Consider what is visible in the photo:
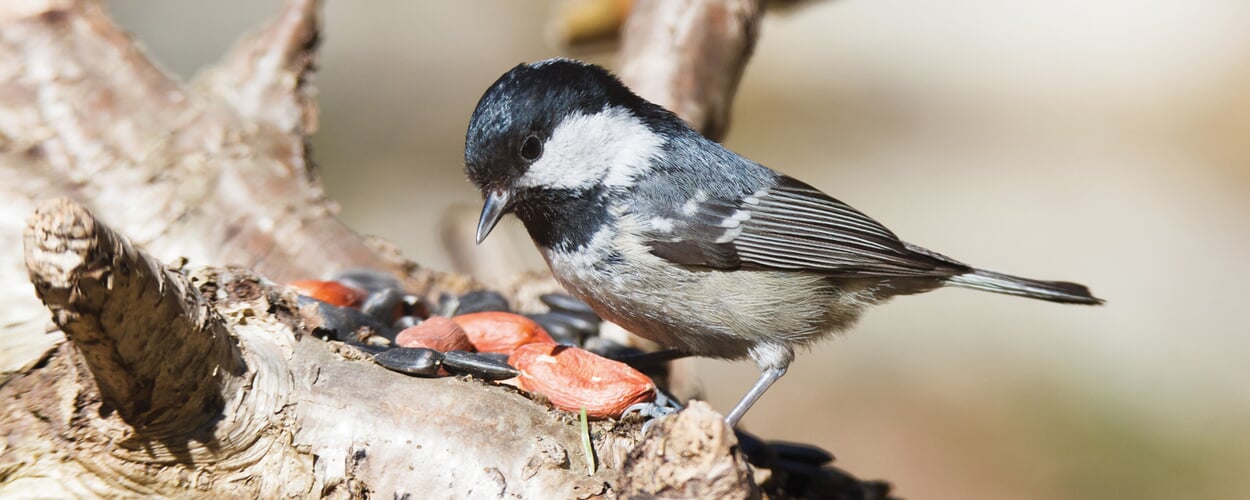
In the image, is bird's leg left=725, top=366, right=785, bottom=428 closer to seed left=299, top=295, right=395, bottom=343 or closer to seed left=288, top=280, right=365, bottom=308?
seed left=299, top=295, right=395, bottom=343

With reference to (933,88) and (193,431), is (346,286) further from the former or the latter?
(933,88)

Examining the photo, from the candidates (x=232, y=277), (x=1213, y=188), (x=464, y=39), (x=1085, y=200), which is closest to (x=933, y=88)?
(x=1085, y=200)

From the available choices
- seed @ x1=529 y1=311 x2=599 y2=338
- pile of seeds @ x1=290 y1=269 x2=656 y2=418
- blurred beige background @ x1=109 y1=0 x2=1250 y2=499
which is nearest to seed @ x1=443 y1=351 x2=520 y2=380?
pile of seeds @ x1=290 y1=269 x2=656 y2=418

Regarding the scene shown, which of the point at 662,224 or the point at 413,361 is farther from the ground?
the point at 662,224

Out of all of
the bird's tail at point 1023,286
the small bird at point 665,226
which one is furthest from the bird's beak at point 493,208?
the bird's tail at point 1023,286

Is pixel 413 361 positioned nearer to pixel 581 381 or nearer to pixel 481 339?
pixel 581 381

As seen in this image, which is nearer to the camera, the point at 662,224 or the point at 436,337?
the point at 436,337

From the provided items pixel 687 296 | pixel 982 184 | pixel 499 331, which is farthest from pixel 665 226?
pixel 982 184
